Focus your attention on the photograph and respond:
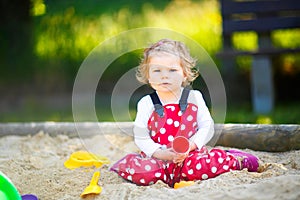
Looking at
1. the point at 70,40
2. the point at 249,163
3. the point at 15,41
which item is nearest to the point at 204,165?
the point at 249,163

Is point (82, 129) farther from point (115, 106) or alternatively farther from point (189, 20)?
point (189, 20)

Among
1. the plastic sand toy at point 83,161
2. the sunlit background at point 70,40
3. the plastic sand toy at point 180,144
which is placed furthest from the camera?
the sunlit background at point 70,40

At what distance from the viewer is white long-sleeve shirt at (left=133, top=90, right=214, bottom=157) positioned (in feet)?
7.85

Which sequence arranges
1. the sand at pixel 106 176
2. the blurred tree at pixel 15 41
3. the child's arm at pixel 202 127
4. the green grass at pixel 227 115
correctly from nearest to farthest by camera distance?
the sand at pixel 106 176 → the child's arm at pixel 202 127 → the green grass at pixel 227 115 → the blurred tree at pixel 15 41

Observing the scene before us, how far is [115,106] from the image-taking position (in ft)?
16.9

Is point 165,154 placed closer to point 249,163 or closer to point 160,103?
point 160,103

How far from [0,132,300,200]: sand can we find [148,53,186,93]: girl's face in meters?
0.40

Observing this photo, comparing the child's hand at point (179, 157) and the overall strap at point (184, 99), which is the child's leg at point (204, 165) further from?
the overall strap at point (184, 99)

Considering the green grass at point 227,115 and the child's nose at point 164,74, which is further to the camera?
the green grass at point 227,115

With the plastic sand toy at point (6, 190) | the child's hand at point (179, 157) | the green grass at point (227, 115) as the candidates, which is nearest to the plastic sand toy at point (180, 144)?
the child's hand at point (179, 157)

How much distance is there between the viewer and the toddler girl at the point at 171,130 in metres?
2.35

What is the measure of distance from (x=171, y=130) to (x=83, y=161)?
58 centimetres

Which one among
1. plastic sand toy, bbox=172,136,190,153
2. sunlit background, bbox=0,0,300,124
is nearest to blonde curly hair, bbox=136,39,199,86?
plastic sand toy, bbox=172,136,190,153

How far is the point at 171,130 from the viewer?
2.43 m
